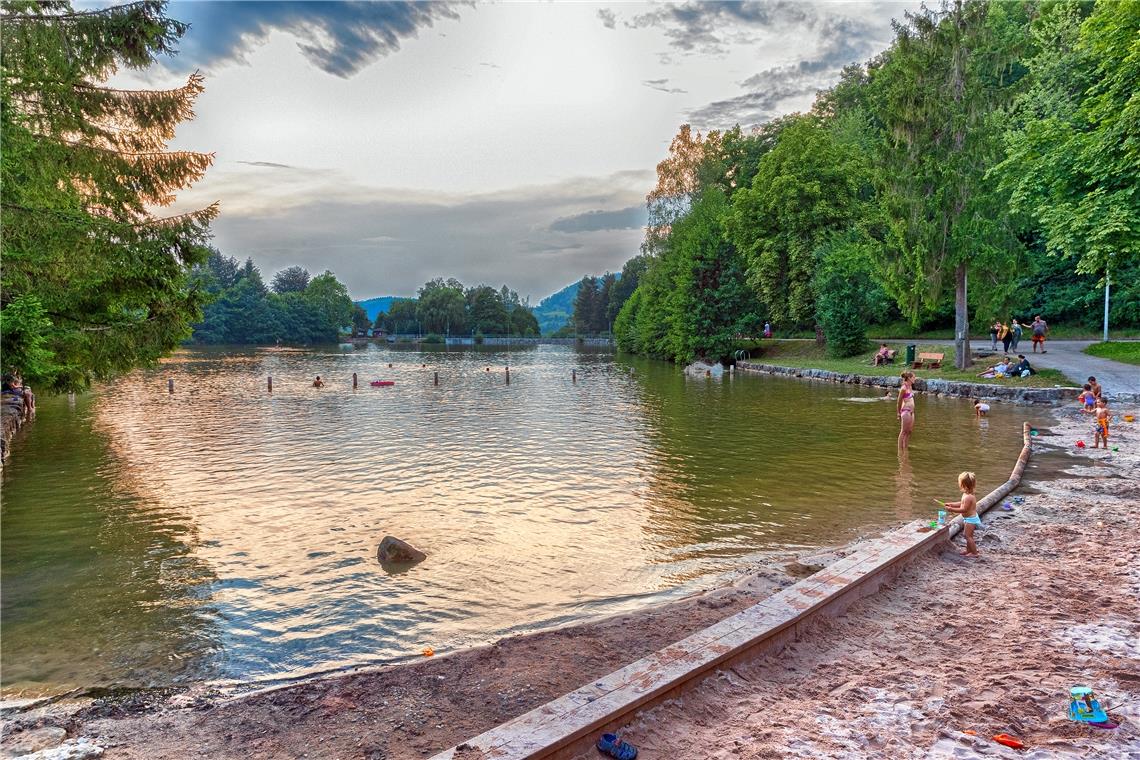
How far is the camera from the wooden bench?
33.9m

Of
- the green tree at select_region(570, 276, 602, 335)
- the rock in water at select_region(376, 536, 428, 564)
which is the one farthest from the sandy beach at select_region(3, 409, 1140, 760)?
the green tree at select_region(570, 276, 602, 335)

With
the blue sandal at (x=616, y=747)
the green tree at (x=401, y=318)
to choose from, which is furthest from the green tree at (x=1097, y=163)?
the green tree at (x=401, y=318)

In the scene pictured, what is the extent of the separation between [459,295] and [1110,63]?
14973 centimetres

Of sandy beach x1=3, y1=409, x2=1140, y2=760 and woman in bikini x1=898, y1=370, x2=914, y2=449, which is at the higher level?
woman in bikini x1=898, y1=370, x2=914, y2=449

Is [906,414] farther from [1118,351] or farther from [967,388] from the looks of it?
[1118,351]

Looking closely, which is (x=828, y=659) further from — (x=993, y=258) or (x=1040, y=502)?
(x=993, y=258)

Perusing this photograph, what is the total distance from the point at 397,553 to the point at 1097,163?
92.9ft

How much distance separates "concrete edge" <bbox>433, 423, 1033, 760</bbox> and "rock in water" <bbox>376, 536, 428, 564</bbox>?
5128 mm

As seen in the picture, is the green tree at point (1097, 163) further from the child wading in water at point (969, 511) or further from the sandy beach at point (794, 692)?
the sandy beach at point (794, 692)

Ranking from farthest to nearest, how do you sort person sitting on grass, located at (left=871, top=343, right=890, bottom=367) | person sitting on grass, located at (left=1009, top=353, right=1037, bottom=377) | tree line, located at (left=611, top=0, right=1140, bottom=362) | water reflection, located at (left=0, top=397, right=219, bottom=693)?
person sitting on grass, located at (left=871, top=343, right=890, bottom=367)
person sitting on grass, located at (left=1009, top=353, right=1037, bottom=377)
tree line, located at (left=611, top=0, right=1140, bottom=362)
water reflection, located at (left=0, top=397, right=219, bottom=693)

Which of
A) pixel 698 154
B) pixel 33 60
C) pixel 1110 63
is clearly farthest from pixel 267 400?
pixel 698 154

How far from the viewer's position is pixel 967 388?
92.3 feet

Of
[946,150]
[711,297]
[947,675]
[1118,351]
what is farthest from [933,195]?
[947,675]

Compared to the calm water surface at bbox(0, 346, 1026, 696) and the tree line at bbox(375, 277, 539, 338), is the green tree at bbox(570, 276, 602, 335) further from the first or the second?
the calm water surface at bbox(0, 346, 1026, 696)
